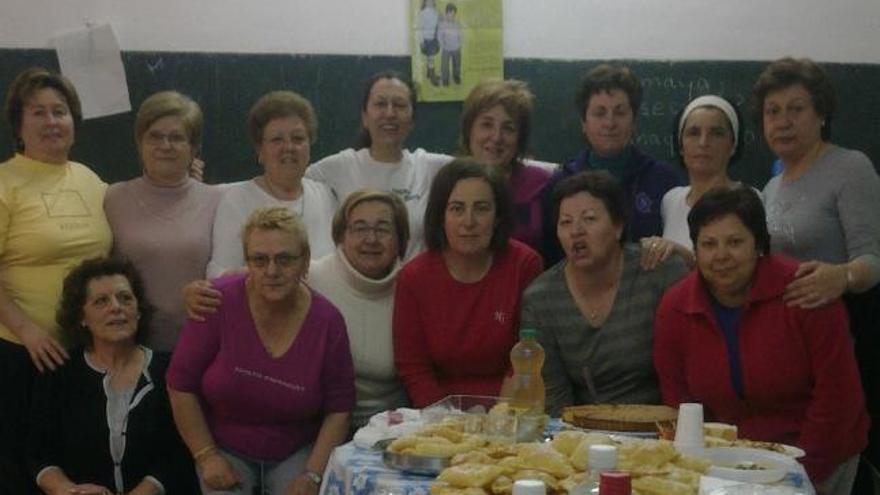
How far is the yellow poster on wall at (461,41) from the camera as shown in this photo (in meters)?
4.41

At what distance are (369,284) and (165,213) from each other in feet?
2.40

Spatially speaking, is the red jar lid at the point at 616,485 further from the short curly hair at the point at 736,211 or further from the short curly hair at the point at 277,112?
the short curly hair at the point at 277,112

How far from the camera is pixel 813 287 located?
2998 millimetres

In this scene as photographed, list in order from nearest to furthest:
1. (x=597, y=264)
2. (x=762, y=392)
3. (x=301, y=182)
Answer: (x=762, y=392) → (x=597, y=264) → (x=301, y=182)

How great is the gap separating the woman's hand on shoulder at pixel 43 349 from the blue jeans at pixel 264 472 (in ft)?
1.91

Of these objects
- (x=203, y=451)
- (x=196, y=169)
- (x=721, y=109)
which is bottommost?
(x=203, y=451)

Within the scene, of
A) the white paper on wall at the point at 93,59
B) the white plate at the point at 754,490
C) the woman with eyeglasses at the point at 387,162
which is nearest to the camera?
the white plate at the point at 754,490

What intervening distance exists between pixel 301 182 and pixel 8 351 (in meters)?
1.03

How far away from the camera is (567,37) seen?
14.6ft

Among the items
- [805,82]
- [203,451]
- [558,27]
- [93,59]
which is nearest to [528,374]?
[203,451]

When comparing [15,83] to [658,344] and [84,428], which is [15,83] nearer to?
[84,428]

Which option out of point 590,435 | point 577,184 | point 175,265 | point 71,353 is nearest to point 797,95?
point 577,184

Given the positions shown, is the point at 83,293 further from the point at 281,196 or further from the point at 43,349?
the point at 281,196

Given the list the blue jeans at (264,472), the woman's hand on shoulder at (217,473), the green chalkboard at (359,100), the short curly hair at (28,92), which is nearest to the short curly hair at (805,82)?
the green chalkboard at (359,100)
